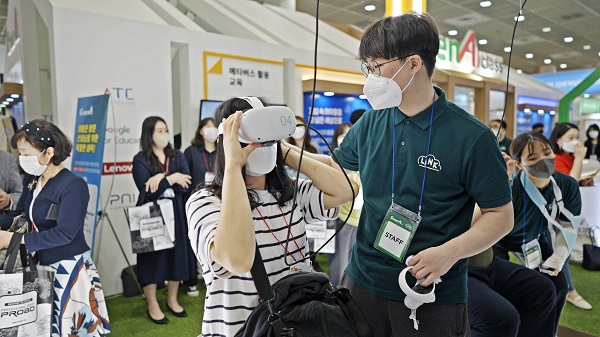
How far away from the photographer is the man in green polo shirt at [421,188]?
1.20 meters

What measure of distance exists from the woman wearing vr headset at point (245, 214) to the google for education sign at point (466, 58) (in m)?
6.82

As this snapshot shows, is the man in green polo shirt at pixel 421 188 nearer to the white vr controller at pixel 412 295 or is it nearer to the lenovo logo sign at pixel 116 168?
the white vr controller at pixel 412 295

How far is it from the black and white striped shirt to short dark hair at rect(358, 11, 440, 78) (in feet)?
1.72

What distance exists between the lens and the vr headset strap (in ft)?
3.40

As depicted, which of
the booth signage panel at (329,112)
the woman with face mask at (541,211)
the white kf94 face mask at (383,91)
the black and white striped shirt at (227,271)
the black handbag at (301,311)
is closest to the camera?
the black handbag at (301,311)

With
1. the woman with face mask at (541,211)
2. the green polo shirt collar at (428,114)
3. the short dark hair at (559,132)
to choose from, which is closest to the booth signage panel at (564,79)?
the short dark hair at (559,132)

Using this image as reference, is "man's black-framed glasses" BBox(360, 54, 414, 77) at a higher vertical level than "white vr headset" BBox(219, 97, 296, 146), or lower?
higher

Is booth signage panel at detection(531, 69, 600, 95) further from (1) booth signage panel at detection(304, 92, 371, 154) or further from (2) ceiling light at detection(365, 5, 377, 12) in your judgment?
(1) booth signage panel at detection(304, 92, 371, 154)

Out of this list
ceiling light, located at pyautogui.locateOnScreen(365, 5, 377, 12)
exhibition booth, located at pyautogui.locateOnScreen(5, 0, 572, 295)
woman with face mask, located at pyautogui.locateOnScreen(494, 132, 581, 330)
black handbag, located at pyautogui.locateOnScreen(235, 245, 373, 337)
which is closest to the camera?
black handbag, located at pyautogui.locateOnScreen(235, 245, 373, 337)

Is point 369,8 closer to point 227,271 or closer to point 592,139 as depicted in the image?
point 592,139

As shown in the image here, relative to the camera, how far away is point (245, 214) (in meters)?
1.04

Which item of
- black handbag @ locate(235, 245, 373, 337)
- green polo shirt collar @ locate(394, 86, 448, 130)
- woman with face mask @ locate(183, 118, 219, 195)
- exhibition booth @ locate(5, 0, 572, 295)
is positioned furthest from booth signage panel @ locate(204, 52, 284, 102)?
black handbag @ locate(235, 245, 373, 337)

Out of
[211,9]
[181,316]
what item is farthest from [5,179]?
[211,9]

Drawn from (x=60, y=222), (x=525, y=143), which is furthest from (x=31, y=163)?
(x=525, y=143)
